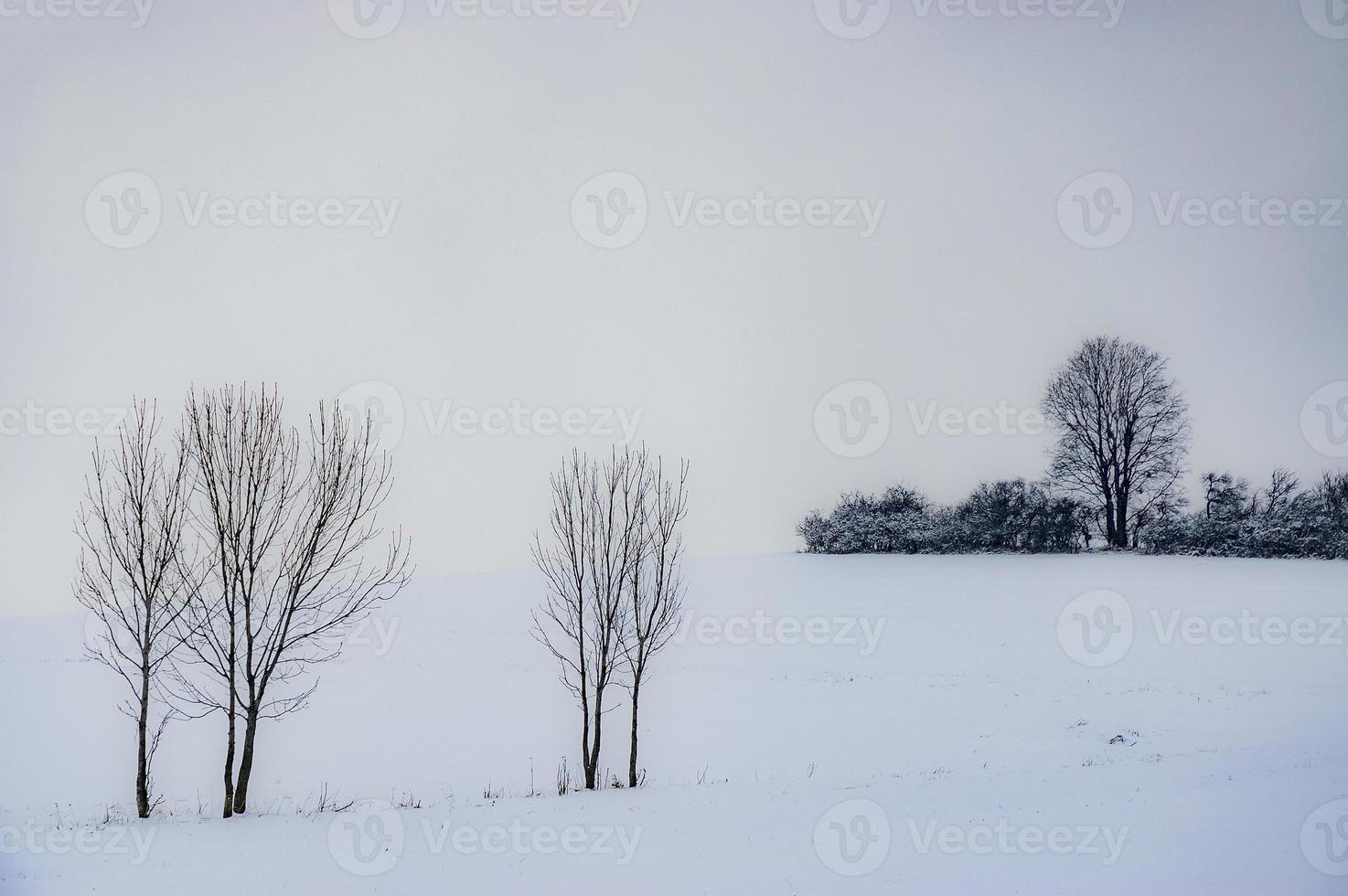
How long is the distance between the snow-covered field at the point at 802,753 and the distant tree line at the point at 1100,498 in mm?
3038

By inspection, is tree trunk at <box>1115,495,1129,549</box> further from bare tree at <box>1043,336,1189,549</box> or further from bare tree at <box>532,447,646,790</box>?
bare tree at <box>532,447,646,790</box>

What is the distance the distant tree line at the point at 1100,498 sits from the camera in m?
32.4

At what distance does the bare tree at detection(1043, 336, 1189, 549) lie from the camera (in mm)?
35031

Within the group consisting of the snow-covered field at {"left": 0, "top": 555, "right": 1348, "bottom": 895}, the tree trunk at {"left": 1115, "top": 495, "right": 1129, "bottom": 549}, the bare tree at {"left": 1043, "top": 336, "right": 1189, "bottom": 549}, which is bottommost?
the snow-covered field at {"left": 0, "top": 555, "right": 1348, "bottom": 895}

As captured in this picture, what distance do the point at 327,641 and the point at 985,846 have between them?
2334 cm

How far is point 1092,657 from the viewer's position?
21969mm

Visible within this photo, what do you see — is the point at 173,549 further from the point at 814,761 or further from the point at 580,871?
the point at 814,761

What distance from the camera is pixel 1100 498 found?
119ft

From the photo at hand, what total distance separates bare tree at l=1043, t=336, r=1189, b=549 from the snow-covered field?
16.1 ft

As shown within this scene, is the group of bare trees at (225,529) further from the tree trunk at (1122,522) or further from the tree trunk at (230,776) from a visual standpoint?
the tree trunk at (1122,522)


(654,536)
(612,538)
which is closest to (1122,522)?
(654,536)

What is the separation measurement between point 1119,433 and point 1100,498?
134 inches

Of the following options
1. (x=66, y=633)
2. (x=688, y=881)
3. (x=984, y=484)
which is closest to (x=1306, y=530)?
(x=984, y=484)

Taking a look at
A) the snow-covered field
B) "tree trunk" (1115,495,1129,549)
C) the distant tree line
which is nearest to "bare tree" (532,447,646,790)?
the snow-covered field
